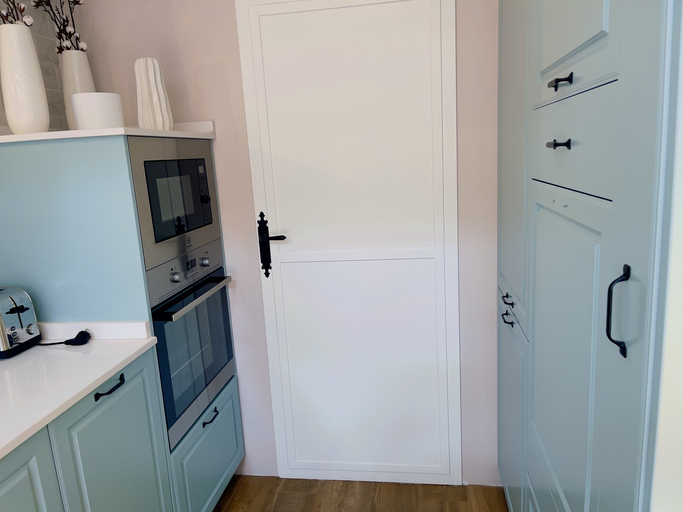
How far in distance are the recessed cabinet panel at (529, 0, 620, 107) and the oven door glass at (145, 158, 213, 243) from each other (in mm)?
1229

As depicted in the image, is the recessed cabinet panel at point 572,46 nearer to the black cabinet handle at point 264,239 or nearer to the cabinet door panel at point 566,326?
the cabinet door panel at point 566,326

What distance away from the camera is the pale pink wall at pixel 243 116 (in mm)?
2035

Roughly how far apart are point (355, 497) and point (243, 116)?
1737mm

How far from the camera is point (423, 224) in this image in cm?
215

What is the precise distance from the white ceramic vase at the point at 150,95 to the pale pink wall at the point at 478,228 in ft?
3.75

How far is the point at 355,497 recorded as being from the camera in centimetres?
234

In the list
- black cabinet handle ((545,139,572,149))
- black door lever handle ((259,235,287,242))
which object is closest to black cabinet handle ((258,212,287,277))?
black door lever handle ((259,235,287,242))

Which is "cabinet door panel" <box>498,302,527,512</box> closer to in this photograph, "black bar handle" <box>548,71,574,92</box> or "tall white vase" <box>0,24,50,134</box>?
"black bar handle" <box>548,71,574,92</box>

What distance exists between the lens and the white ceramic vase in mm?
1959

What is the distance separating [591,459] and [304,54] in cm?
172

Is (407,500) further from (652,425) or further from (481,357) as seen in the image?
(652,425)

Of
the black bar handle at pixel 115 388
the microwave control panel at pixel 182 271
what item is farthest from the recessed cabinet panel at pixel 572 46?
the black bar handle at pixel 115 388

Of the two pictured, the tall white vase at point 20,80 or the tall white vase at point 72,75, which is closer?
the tall white vase at point 20,80

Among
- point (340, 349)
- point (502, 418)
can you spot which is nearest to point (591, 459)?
point (502, 418)
